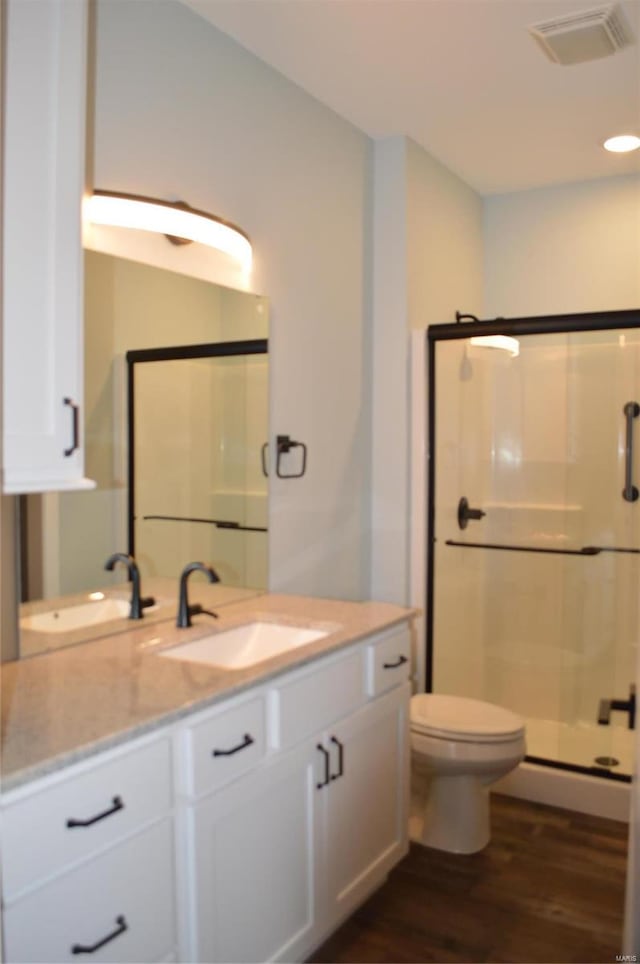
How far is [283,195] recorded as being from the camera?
2.70 m

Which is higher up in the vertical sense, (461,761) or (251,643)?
(251,643)

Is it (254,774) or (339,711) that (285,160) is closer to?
(339,711)

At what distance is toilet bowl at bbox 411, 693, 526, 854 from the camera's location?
107 inches

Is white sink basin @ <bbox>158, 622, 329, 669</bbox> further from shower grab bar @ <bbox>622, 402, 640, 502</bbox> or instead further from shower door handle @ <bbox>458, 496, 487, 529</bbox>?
shower grab bar @ <bbox>622, 402, 640, 502</bbox>

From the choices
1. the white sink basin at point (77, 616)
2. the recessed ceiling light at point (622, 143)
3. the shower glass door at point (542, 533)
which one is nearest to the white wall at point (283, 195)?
the shower glass door at point (542, 533)

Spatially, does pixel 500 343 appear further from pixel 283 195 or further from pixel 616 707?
pixel 616 707

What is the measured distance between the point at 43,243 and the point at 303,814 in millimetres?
1456

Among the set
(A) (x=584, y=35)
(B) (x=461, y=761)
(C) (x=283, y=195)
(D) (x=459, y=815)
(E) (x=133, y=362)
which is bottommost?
(D) (x=459, y=815)

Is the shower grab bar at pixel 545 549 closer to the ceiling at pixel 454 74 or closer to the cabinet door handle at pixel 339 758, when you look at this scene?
Result: the cabinet door handle at pixel 339 758

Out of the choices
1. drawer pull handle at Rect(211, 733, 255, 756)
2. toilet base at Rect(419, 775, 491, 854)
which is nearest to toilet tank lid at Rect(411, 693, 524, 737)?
toilet base at Rect(419, 775, 491, 854)

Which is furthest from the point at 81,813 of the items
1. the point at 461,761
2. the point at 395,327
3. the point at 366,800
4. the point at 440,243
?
the point at 440,243

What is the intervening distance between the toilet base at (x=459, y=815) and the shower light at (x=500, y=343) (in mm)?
1693

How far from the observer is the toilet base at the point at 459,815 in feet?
9.30

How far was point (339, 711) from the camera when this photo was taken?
85.8 inches
